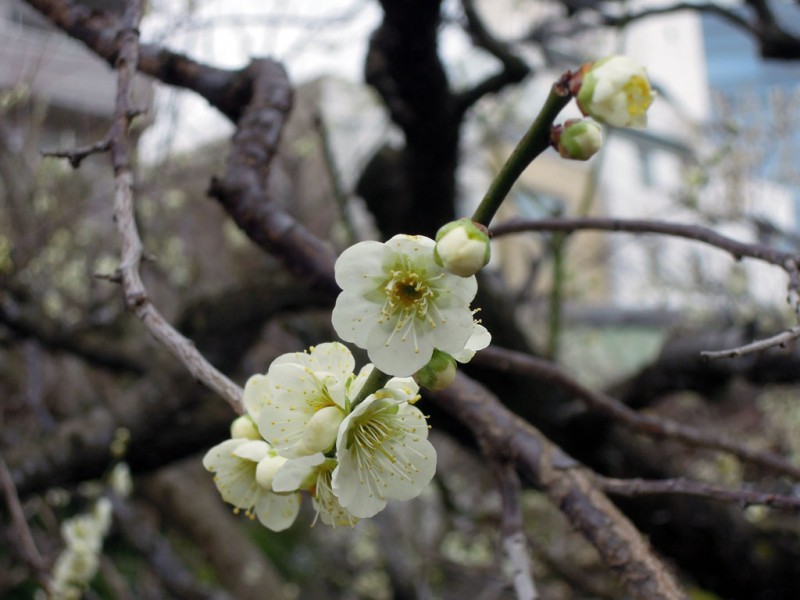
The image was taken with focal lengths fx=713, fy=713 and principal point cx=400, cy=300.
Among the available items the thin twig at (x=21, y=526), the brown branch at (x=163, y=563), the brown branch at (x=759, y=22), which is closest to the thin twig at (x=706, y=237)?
the thin twig at (x=21, y=526)

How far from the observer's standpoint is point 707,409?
24.4 ft

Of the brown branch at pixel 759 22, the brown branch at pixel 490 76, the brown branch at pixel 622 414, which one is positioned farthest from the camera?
the brown branch at pixel 759 22

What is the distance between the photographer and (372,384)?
2.46 feet

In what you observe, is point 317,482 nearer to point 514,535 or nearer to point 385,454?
point 385,454

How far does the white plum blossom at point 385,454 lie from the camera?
748mm

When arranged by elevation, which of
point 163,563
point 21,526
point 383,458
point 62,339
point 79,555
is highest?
point 383,458

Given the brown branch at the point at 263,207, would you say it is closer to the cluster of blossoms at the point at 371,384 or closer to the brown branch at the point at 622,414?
the brown branch at the point at 622,414

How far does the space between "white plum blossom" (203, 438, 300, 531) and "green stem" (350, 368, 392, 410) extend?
16 cm

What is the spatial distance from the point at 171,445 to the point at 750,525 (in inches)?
84.8

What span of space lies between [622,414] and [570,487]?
52cm

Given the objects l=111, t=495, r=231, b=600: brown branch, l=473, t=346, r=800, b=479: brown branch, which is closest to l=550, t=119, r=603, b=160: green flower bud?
l=473, t=346, r=800, b=479: brown branch

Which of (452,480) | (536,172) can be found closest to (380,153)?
(452,480)

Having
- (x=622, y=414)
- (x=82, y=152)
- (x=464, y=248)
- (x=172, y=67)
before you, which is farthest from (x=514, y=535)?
(x=172, y=67)

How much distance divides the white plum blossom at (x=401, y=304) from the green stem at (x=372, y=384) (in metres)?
0.03
